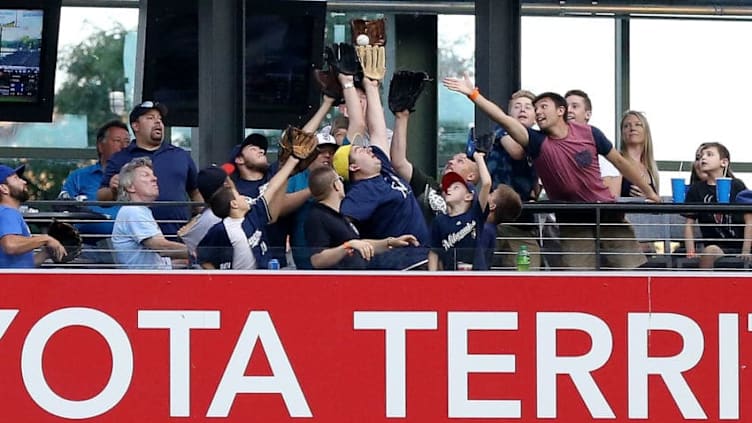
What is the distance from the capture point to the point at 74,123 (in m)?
14.1

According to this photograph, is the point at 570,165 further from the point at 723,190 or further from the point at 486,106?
the point at 723,190

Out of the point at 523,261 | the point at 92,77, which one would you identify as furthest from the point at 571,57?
the point at 523,261

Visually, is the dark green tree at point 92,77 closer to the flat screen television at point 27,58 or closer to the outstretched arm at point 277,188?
the flat screen television at point 27,58

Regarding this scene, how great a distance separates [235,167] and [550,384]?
2.19 metres

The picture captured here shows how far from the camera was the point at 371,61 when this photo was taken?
32.8ft

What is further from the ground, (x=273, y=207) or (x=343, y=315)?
(x=273, y=207)

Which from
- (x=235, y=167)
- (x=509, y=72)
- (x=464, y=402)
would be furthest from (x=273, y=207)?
(x=509, y=72)

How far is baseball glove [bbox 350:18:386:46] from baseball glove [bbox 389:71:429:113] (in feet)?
0.77

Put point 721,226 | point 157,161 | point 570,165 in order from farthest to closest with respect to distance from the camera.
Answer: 1. point 157,161
2. point 570,165
3. point 721,226

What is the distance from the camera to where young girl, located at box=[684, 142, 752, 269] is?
30.3 feet

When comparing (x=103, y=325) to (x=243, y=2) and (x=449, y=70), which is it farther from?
(x=449, y=70)

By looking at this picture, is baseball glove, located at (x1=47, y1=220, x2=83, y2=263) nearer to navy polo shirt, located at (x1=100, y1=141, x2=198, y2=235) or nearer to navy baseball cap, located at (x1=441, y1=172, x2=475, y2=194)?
navy polo shirt, located at (x1=100, y1=141, x2=198, y2=235)

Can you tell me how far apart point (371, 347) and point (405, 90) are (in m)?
1.70

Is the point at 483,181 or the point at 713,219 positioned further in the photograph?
the point at 713,219
